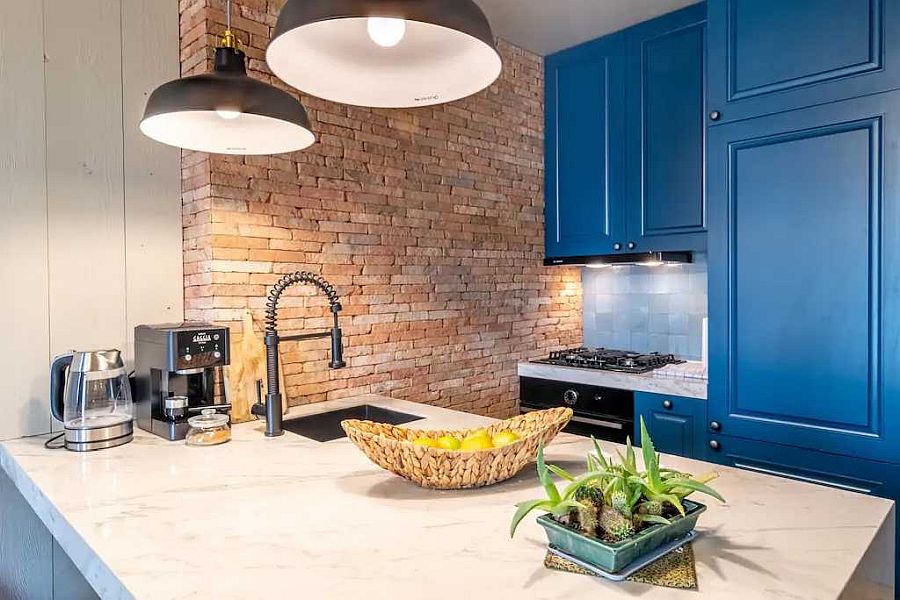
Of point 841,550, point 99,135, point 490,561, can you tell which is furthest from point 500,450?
point 99,135

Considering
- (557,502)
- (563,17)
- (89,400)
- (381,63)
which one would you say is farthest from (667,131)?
(89,400)

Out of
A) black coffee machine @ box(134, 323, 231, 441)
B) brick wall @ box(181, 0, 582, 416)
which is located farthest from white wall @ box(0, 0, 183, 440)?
black coffee machine @ box(134, 323, 231, 441)

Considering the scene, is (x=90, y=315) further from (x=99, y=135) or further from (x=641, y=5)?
(x=641, y=5)

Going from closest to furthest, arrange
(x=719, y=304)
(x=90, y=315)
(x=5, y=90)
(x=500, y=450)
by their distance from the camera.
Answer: (x=500, y=450)
(x=5, y=90)
(x=90, y=315)
(x=719, y=304)

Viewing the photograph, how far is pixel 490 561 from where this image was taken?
0.92 m

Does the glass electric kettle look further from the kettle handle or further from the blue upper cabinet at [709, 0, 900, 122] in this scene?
the blue upper cabinet at [709, 0, 900, 122]

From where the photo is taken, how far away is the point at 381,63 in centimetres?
120

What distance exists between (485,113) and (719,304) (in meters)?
1.46

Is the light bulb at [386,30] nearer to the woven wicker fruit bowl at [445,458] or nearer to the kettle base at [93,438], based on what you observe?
the woven wicker fruit bowl at [445,458]

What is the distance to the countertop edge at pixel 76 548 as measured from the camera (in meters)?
0.90

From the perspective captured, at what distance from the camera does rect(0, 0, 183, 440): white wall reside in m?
1.75

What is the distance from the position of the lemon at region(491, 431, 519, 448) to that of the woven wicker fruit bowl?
23 mm

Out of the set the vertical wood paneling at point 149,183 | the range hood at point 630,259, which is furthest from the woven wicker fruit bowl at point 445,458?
the range hood at point 630,259

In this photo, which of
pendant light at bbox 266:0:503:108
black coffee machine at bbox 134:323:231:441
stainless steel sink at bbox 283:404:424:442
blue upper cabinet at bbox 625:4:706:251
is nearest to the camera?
pendant light at bbox 266:0:503:108
